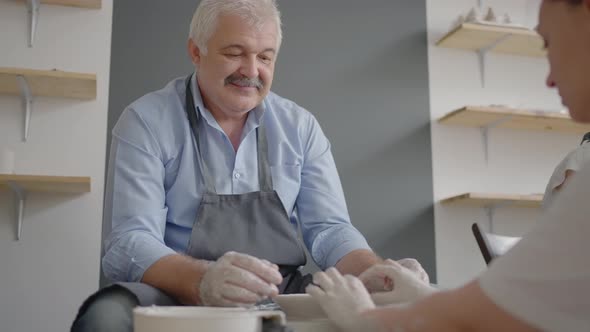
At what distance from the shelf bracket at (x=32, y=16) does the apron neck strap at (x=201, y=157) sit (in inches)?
46.4

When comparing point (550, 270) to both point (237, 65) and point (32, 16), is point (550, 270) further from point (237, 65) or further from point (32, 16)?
point (32, 16)

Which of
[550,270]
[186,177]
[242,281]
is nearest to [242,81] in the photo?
[186,177]

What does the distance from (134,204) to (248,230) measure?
0.26 metres

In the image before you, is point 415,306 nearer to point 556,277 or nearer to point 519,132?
point 556,277

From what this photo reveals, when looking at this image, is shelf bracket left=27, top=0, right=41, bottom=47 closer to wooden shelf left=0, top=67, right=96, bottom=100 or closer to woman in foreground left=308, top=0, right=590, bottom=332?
wooden shelf left=0, top=67, right=96, bottom=100

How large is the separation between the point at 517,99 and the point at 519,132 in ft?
0.53

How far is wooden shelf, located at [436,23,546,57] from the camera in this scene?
292 cm

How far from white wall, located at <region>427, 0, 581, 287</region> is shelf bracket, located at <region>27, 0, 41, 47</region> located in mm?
1699

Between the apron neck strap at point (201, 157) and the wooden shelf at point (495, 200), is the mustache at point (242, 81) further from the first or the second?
the wooden shelf at point (495, 200)

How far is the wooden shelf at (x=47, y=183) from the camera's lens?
2.30m

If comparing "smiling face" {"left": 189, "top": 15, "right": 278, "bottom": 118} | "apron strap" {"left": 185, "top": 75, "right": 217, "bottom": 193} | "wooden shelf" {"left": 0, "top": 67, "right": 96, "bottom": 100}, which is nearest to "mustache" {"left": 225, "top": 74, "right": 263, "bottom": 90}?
"smiling face" {"left": 189, "top": 15, "right": 278, "bottom": 118}

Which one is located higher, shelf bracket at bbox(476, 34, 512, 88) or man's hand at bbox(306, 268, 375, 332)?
shelf bracket at bbox(476, 34, 512, 88)

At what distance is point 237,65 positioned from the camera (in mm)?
1675

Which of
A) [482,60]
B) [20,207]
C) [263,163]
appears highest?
[482,60]
